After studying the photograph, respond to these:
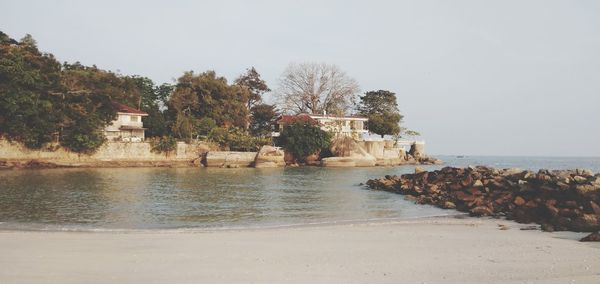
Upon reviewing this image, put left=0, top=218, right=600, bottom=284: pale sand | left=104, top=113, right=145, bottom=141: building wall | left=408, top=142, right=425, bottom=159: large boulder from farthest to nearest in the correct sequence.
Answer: left=408, top=142, right=425, bottom=159: large boulder < left=104, top=113, right=145, bottom=141: building wall < left=0, top=218, right=600, bottom=284: pale sand

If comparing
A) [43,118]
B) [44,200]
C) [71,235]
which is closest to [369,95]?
[43,118]

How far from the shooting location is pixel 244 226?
509 inches

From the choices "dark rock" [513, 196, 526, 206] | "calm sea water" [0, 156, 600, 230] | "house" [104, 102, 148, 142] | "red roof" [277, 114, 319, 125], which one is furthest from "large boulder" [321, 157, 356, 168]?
"dark rock" [513, 196, 526, 206]

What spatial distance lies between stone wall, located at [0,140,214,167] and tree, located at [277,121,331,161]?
9.34 metres

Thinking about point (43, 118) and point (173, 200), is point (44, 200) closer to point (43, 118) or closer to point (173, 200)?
point (173, 200)

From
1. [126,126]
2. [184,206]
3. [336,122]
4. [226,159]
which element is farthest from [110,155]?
[184,206]

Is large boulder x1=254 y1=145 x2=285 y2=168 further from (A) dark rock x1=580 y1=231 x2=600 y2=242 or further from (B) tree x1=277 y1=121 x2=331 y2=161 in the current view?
(A) dark rock x1=580 y1=231 x2=600 y2=242

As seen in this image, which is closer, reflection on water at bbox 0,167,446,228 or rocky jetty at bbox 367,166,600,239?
rocky jetty at bbox 367,166,600,239

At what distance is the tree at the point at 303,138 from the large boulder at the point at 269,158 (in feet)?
8.88

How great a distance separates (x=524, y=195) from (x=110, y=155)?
41368 millimetres

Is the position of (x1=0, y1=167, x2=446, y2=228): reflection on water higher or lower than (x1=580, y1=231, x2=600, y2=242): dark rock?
lower

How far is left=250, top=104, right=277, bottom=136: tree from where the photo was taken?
62.0 meters

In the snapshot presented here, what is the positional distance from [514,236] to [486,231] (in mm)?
999

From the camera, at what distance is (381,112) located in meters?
67.6
